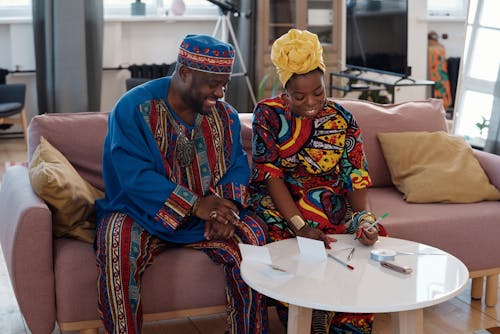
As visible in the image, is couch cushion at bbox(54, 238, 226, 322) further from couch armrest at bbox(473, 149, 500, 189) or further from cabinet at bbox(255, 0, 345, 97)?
cabinet at bbox(255, 0, 345, 97)

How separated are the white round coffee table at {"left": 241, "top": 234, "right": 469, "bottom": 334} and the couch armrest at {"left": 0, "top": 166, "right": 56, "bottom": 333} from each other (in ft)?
2.19

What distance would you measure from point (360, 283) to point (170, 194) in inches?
27.9

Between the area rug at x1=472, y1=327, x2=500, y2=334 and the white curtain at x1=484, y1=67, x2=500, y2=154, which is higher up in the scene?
the white curtain at x1=484, y1=67, x2=500, y2=154

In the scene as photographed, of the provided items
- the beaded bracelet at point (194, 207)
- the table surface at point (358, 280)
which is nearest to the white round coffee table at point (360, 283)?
the table surface at point (358, 280)

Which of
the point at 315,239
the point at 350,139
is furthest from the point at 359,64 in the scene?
the point at 315,239

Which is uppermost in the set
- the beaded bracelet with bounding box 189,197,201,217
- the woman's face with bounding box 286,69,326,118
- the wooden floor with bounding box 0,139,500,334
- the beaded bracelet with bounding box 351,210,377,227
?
the woman's face with bounding box 286,69,326,118

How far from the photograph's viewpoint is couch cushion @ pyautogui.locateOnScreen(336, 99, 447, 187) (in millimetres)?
3119

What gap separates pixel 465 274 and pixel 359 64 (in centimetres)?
406

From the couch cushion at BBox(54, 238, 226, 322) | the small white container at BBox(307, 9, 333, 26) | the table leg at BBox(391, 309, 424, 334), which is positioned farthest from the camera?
the small white container at BBox(307, 9, 333, 26)

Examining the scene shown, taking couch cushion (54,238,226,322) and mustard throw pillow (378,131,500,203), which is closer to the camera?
couch cushion (54,238,226,322)

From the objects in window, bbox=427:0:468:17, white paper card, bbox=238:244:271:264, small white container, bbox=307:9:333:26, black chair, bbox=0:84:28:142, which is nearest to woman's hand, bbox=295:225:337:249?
white paper card, bbox=238:244:271:264

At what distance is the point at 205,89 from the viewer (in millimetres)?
2340

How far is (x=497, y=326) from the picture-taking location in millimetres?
2725

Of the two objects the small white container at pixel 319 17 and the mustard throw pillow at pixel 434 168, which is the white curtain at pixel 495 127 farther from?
the small white container at pixel 319 17
